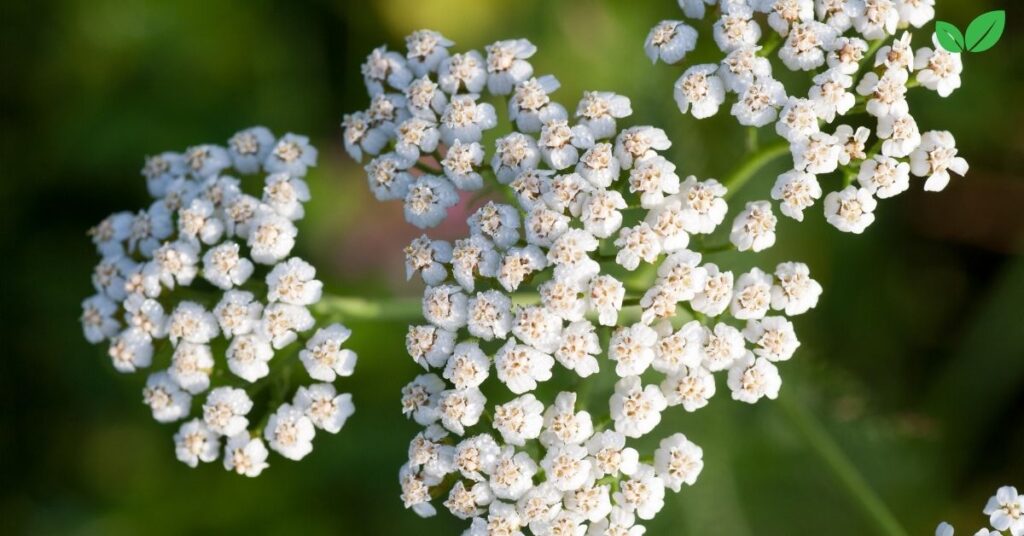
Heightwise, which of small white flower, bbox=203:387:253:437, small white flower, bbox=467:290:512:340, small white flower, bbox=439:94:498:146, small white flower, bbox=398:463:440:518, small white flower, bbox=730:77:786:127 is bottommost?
small white flower, bbox=398:463:440:518

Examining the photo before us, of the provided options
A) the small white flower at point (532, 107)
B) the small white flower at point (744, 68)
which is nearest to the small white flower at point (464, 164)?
the small white flower at point (532, 107)

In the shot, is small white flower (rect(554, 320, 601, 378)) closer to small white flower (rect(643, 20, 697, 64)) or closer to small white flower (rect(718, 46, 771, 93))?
small white flower (rect(718, 46, 771, 93))

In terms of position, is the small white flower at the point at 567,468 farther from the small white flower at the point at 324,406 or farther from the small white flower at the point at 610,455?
the small white flower at the point at 324,406

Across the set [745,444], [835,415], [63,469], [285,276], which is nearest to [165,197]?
[285,276]

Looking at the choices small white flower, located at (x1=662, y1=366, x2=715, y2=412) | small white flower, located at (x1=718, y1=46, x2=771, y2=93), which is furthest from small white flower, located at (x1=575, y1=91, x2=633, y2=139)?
small white flower, located at (x1=662, y1=366, x2=715, y2=412)

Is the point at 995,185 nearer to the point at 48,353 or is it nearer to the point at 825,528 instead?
the point at 825,528

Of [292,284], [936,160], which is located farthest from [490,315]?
[936,160]

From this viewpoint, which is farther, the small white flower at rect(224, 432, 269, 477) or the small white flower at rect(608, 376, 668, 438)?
the small white flower at rect(224, 432, 269, 477)
